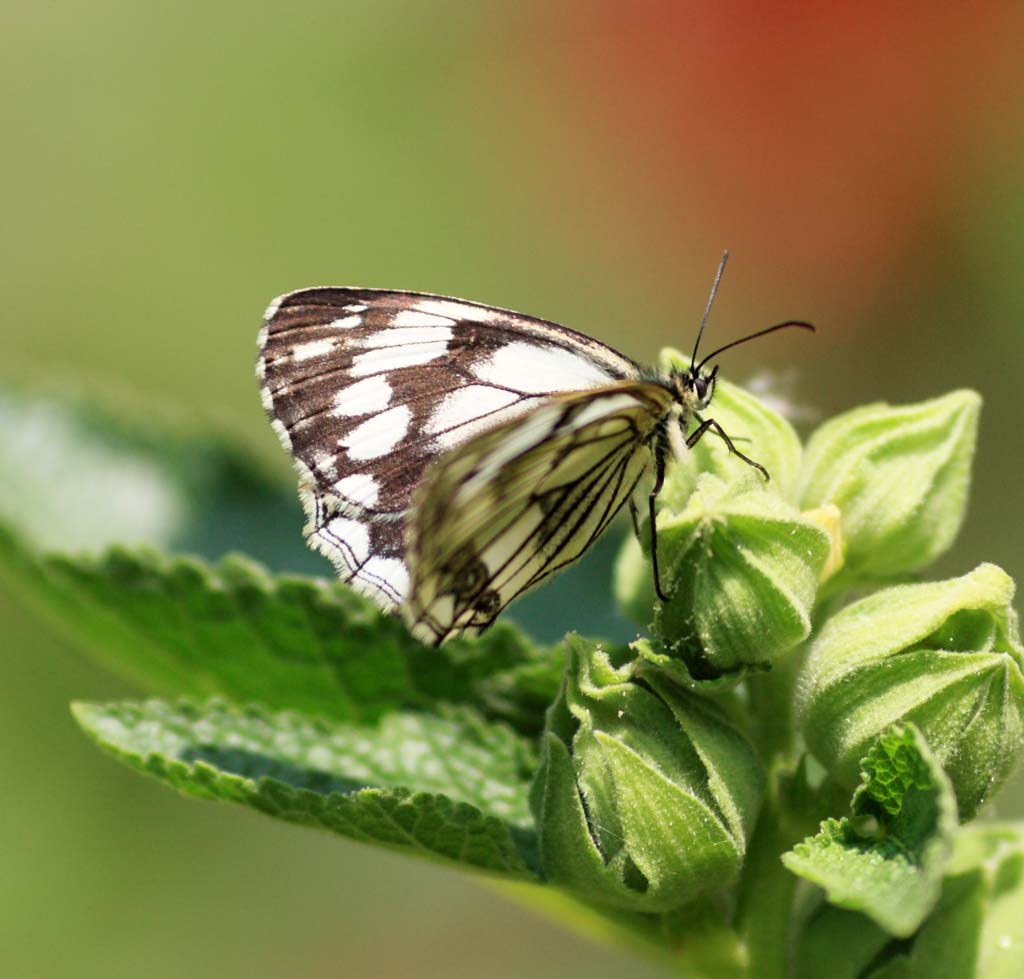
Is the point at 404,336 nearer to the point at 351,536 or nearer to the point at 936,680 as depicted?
the point at 351,536

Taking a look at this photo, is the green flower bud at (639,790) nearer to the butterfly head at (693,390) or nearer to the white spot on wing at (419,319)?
the butterfly head at (693,390)

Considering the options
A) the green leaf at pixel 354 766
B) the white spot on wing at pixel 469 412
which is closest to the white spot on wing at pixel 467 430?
the white spot on wing at pixel 469 412

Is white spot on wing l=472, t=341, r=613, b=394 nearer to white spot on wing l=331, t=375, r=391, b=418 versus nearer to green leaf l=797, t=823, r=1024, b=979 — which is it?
white spot on wing l=331, t=375, r=391, b=418

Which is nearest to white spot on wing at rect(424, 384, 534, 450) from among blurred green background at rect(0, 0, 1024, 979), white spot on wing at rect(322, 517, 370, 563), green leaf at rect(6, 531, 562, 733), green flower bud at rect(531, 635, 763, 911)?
white spot on wing at rect(322, 517, 370, 563)

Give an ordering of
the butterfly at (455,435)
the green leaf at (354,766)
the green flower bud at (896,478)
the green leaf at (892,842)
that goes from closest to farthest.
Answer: the green leaf at (892,842) < the green leaf at (354,766) < the butterfly at (455,435) < the green flower bud at (896,478)

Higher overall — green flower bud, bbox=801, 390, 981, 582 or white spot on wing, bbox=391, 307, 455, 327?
white spot on wing, bbox=391, 307, 455, 327

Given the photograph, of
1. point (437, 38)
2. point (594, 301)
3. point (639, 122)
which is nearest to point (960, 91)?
point (639, 122)

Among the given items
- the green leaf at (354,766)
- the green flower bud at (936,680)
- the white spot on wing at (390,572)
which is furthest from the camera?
the white spot on wing at (390,572)
